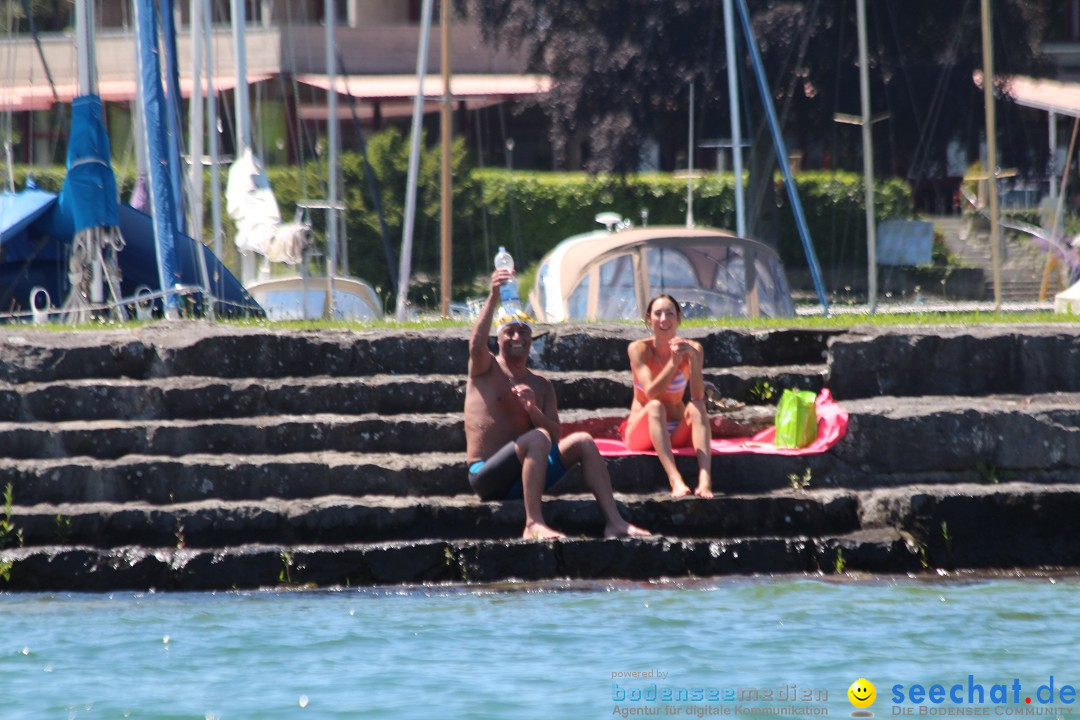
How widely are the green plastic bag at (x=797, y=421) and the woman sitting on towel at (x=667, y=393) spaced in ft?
1.69

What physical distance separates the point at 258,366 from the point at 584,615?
3318mm

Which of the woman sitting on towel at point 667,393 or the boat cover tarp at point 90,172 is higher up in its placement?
the boat cover tarp at point 90,172

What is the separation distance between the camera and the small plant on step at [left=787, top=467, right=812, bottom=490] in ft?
31.0

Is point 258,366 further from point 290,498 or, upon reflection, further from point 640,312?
point 640,312

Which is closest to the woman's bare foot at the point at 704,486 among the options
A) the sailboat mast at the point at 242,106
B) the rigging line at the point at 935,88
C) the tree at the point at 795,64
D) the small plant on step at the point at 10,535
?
the small plant on step at the point at 10,535

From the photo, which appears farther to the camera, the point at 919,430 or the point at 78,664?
the point at 919,430

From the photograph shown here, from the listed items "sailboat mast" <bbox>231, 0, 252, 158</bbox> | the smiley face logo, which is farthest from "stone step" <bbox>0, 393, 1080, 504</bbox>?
"sailboat mast" <bbox>231, 0, 252, 158</bbox>

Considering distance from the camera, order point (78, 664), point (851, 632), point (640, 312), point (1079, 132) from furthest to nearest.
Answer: point (1079, 132)
point (640, 312)
point (851, 632)
point (78, 664)

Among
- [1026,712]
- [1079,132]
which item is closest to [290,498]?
[1026,712]

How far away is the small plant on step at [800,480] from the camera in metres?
9.46

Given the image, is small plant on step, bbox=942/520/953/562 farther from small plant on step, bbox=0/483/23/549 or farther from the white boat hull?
the white boat hull

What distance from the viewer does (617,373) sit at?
10.4 m

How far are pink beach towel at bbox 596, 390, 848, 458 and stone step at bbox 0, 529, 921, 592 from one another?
0.80 m

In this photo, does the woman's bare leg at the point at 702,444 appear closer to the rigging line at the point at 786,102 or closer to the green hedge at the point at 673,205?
the rigging line at the point at 786,102
